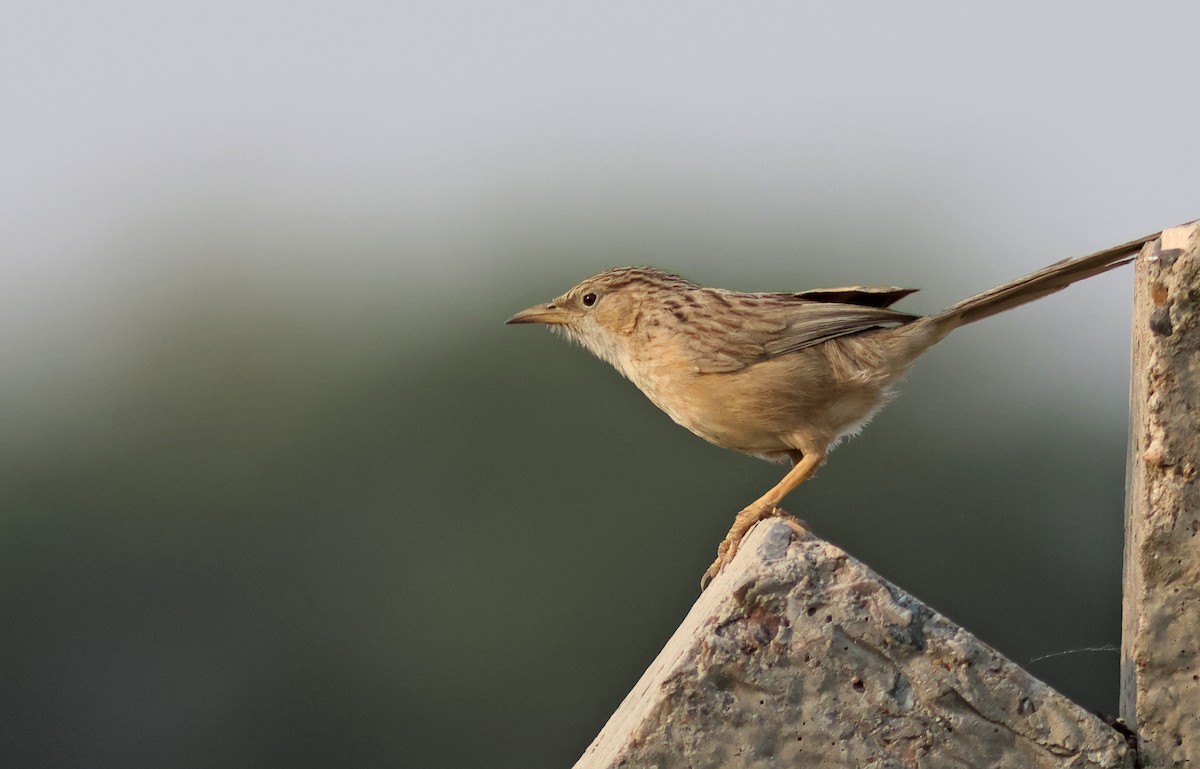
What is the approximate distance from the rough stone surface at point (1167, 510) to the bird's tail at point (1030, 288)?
0.45 meters

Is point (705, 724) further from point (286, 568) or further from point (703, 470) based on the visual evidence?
point (286, 568)

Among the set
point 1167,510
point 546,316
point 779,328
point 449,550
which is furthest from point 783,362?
point 449,550

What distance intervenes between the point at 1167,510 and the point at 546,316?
13.8 feet

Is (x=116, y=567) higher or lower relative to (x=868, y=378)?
lower

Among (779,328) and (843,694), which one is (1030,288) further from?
(843,694)

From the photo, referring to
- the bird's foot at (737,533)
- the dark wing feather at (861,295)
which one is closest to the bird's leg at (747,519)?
the bird's foot at (737,533)

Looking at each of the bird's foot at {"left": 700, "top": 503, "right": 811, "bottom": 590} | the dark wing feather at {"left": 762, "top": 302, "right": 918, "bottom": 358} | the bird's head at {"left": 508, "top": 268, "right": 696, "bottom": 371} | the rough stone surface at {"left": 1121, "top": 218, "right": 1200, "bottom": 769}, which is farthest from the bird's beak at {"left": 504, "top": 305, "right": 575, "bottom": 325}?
the rough stone surface at {"left": 1121, "top": 218, "right": 1200, "bottom": 769}

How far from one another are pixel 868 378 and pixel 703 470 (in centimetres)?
2681

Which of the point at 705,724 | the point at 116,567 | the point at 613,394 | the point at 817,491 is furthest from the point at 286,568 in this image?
the point at 705,724

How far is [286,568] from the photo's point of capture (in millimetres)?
37219

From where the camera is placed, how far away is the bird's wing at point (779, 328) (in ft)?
23.0

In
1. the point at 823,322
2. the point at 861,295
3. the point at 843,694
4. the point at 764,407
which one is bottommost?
the point at 843,694

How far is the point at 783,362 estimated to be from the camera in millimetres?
6965

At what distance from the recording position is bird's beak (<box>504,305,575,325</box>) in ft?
26.1
